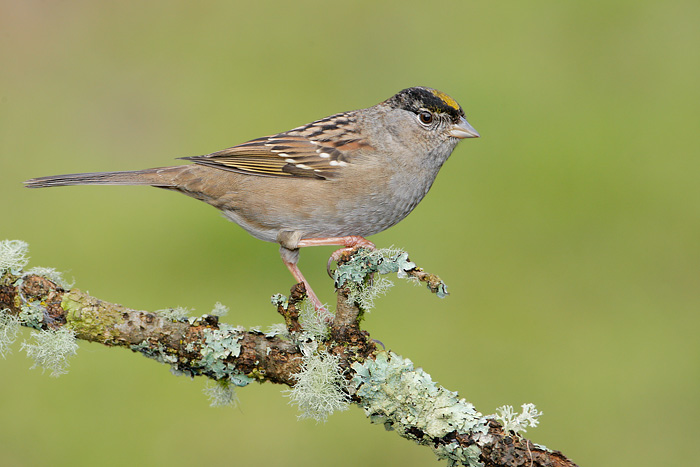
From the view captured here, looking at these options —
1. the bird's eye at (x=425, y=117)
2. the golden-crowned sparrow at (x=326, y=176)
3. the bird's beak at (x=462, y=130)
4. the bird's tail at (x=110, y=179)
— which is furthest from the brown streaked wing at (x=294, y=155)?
the bird's beak at (x=462, y=130)

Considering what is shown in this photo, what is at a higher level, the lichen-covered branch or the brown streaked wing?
the brown streaked wing

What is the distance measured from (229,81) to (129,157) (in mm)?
1092

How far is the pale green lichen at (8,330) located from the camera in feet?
8.88

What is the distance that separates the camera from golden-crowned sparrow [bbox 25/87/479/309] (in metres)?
3.57

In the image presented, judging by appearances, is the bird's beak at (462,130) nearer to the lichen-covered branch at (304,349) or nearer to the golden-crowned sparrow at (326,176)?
the golden-crowned sparrow at (326,176)

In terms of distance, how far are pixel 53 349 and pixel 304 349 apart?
90 centimetres

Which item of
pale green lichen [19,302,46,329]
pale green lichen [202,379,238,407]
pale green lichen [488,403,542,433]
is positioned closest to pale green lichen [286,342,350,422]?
A: pale green lichen [202,379,238,407]

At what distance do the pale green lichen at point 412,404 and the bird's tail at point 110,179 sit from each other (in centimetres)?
170

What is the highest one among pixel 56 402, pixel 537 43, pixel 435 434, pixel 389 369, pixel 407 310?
pixel 537 43

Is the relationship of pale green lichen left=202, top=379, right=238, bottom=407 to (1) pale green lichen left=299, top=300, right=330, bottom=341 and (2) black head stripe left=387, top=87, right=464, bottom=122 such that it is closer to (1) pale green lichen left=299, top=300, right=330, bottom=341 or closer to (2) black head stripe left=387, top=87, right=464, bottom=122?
(1) pale green lichen left=299, top=300, right=330, bottom=341

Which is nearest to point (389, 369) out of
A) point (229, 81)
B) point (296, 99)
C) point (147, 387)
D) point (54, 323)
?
point (54, 323)

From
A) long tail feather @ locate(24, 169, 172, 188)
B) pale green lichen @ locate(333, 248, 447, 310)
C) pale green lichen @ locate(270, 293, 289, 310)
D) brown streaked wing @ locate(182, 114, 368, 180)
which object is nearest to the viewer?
pale green lichen @ locate(333, 248, 447, 310)

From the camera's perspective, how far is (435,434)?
2.37 m

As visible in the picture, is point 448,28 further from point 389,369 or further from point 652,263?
point 389,369
